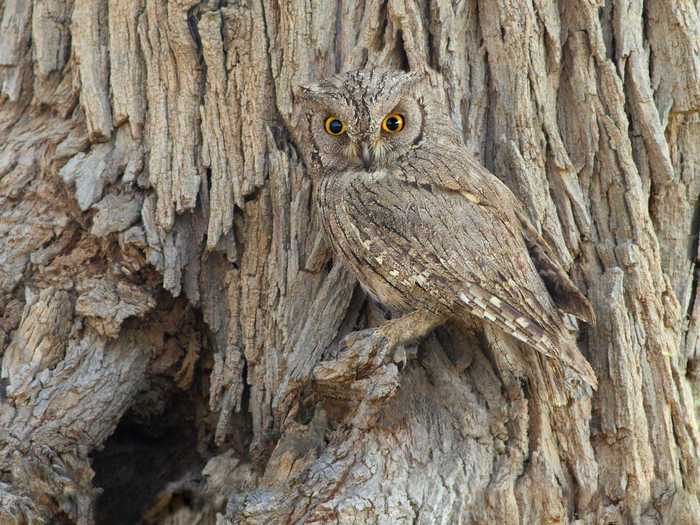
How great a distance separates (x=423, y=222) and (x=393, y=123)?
1.50ft

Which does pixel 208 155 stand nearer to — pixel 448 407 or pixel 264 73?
pixel 264 73

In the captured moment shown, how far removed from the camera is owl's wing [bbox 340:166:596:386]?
3.18m

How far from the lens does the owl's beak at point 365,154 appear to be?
11.2ft

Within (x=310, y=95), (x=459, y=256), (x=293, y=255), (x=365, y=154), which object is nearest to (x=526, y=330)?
(x=459, y=256)

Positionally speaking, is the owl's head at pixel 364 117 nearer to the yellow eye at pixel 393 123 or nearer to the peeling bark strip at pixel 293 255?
the yellow eye at pixel 393 123

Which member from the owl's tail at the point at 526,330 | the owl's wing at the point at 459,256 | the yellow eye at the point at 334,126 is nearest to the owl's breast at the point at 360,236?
the owl's wing at the point at 459,256

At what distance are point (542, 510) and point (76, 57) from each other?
278cm

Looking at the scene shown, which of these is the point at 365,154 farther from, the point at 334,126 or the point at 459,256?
the point at 459,256

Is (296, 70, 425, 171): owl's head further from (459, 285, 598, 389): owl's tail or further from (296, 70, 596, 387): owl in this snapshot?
(459, 285, 598, 389): owl's tail

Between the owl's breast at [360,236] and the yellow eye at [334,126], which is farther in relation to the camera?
the yellow eye at [334,126]

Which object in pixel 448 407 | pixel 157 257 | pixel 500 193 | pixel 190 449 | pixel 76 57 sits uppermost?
pixel 76 57

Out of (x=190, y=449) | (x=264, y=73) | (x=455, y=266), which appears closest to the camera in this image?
(x=455, y=266)

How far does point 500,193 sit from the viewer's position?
3.38m

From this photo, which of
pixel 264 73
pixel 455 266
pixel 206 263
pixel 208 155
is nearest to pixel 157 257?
pixel 206 263
